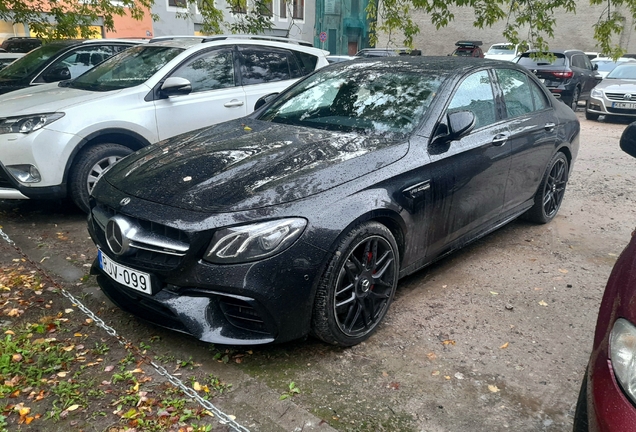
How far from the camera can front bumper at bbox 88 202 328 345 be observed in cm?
269

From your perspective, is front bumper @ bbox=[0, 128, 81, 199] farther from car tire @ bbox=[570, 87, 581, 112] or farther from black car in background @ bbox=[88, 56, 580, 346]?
car tire @ bbox=[570, 87, 581, 112]

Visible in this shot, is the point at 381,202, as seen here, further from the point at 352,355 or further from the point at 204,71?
the point at 204,71

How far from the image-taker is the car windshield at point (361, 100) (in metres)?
3.73

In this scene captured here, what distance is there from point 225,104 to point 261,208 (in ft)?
11.4

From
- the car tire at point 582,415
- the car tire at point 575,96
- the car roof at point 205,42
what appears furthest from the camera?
the car tire at point 575,96

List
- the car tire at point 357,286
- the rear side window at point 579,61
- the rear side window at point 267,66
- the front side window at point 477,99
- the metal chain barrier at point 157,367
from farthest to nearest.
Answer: the rear side window at point 579,61
the rear side window at point 267,66
the front side window at point 477,99
the car tire at point 357,286
the metal chain barrier at point 157,367

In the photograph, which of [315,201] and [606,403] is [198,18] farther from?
[606,403]

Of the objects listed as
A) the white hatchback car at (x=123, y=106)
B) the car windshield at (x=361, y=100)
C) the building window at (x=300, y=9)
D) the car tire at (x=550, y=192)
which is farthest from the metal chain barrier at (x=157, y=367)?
the building window at (x=300, y=9)

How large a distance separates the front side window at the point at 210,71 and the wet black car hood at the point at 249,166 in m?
2.09

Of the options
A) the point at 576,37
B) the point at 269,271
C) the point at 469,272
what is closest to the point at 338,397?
the point at 269,271

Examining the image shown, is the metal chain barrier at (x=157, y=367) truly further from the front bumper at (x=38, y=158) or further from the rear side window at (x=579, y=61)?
the rear side window at (x=579, y=61)

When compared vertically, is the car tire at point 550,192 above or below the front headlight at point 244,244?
below

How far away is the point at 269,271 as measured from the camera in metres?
2.69

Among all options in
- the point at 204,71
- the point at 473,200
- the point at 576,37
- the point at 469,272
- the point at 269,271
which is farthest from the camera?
the point at 576,37
